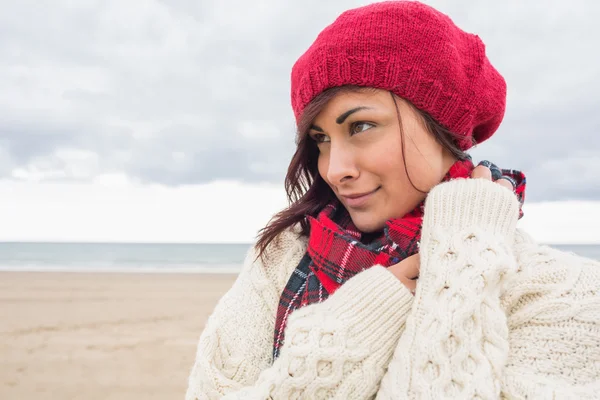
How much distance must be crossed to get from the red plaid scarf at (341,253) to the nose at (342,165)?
0.59 ft

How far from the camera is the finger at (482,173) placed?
1.33 metres

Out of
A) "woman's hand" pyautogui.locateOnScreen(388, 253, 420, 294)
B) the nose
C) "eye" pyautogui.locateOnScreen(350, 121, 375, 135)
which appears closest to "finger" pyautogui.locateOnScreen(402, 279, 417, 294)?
"woman's hand" pyautogui.locateOnScreen(388, 253, 420, 294)

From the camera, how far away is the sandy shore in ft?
15.5

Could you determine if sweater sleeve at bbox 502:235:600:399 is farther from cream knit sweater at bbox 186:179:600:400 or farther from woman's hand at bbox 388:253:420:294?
woman's hand at bbox 388:253:420:294

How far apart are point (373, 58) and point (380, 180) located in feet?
1.20

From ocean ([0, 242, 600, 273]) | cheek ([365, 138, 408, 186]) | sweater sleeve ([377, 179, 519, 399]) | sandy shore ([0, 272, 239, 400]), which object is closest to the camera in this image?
sweater sleeve ([377, 179, 519, 399])

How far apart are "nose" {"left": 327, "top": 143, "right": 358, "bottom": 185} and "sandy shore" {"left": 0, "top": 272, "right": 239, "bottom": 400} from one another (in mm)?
4045

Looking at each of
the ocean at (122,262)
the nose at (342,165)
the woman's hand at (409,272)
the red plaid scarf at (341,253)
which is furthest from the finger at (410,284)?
the ocean at (122,262)

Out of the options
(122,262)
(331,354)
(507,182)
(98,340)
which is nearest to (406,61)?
(507,182)

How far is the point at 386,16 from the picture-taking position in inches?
51.1

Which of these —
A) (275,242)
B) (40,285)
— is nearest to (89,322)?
(40,285)

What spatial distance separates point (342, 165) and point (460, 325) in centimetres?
59

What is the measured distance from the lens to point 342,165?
1.34 metres

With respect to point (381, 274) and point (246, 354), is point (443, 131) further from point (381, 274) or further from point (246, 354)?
point (246, 354)
